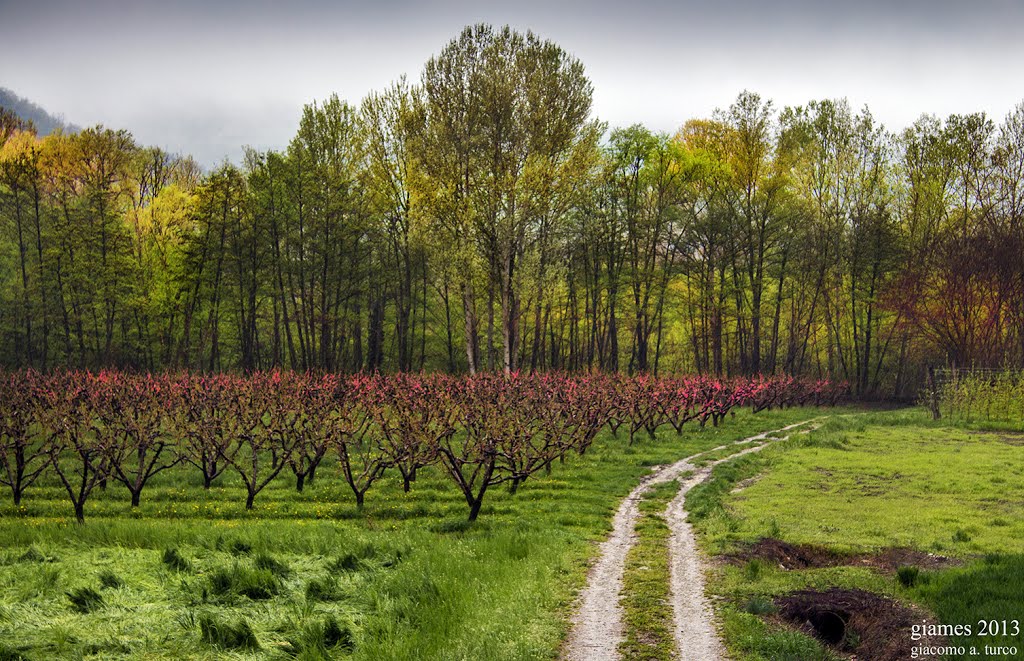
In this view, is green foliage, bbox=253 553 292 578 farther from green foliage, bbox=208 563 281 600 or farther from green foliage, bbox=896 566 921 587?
green foliage, bbox=896 566 921 587

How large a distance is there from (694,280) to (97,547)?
145 feet

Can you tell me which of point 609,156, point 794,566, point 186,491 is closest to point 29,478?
point 186,491

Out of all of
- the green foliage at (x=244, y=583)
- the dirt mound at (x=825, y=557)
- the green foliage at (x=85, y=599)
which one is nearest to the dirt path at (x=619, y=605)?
the dirt mound at (x=825, y=557)

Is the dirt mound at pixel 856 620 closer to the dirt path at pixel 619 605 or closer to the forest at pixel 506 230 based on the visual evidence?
the dirt path at pixel 619 605

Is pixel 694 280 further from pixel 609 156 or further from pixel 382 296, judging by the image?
pixel 382 296

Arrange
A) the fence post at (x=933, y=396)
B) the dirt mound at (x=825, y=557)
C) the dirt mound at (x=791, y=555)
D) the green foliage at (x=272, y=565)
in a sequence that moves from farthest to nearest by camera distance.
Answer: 1. the fence post at (x=933, y=396)
2. the dirt mound at (x=791, y=555)
3. the green foliage at (x=272, y=565)
4. the dirt mound at (x=825, y=557)

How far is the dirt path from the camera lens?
8.64 meters

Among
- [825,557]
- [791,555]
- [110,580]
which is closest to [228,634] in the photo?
[110,580]

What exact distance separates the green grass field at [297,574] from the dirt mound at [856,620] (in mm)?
3193

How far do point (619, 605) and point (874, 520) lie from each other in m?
7.55

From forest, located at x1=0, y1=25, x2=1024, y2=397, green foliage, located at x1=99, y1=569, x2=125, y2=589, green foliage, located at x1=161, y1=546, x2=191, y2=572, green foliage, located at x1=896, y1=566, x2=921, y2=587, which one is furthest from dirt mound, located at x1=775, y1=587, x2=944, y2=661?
forest, located at x1=0, y1=25, x2=1024, y2=397

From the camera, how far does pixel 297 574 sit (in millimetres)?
11773

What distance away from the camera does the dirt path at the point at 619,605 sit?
8.64 metres

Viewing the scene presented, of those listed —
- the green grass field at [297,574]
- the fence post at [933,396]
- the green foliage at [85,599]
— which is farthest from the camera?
the fence post at [933,396]
